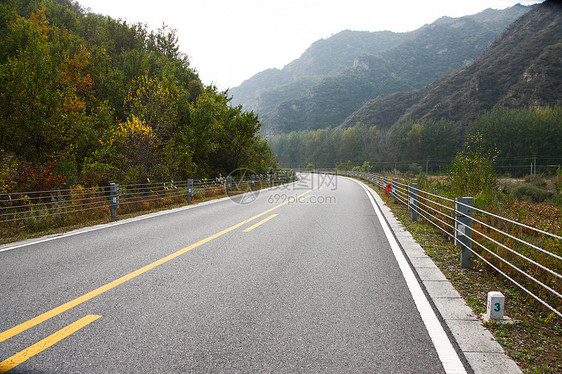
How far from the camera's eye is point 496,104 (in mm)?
75812

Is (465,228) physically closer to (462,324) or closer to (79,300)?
(462,324)

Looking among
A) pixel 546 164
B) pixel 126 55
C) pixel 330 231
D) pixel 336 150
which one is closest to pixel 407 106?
pixel 336 150

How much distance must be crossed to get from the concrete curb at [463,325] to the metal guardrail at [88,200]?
887cm

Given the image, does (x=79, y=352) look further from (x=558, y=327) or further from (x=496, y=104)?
(x=496, y=104)

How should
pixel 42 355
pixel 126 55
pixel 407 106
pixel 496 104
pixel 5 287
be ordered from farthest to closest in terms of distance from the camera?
pixel 407 106, pixel 496 104, pixel 126 55, pixel 5 287, pixel 42 355

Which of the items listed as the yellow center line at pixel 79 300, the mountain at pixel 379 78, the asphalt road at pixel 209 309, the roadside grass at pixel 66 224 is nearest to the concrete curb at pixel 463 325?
the asphalt road at pixel 209 309

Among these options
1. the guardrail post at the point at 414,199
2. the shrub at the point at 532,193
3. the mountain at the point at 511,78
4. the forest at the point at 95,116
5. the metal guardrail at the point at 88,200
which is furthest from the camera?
the mountain at the point at 511,78

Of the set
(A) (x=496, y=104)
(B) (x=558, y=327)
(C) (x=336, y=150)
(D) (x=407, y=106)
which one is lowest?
(B) (x=558, y=327)

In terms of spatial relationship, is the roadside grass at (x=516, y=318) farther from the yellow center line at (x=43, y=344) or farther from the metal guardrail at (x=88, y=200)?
the metal guardrail at (x=88, y=200)

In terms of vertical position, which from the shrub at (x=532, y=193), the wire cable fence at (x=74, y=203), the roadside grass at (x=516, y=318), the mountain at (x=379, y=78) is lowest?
the shrub at (x=532, y=193)

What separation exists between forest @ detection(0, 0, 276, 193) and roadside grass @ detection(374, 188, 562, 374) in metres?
12.9

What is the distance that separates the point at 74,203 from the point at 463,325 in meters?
12.2

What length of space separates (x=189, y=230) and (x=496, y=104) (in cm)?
9130

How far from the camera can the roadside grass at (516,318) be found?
8.01 feet
